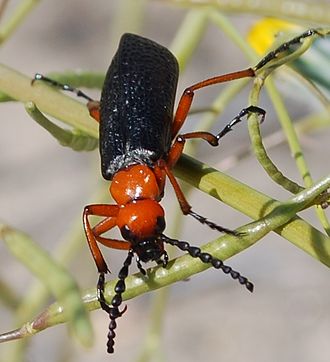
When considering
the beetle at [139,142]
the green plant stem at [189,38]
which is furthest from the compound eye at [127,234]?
the green plant stem at [189,38]

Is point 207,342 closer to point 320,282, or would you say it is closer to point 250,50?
point 320,282

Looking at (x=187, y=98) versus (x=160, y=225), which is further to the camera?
(x=187, y=98)

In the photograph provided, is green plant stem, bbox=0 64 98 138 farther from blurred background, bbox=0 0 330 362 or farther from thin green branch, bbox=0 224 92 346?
blurred background, bbox=0 0 330 362

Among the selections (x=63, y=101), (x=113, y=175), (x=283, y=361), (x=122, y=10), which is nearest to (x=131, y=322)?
(x=283, y=361)

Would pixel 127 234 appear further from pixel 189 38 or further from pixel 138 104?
pixel 189 38

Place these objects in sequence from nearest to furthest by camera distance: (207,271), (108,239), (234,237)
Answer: (234,237)
(108,239)
(207,271)

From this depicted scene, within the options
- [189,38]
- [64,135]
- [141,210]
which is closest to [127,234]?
[141,210]

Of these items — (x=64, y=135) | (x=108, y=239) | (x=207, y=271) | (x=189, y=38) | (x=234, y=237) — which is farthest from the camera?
(x=207, y=271)

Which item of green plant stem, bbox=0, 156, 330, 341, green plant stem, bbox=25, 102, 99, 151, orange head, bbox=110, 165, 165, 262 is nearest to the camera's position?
green plant stem, bbox=0, 156, 330, 341

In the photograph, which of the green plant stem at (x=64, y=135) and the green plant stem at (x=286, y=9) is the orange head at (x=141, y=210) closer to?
the green plant stem at (x=64, y=135)

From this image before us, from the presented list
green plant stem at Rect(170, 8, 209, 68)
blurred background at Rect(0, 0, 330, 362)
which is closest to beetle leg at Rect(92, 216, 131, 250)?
green plant stem at Rect(170, 8, 209, 68)
